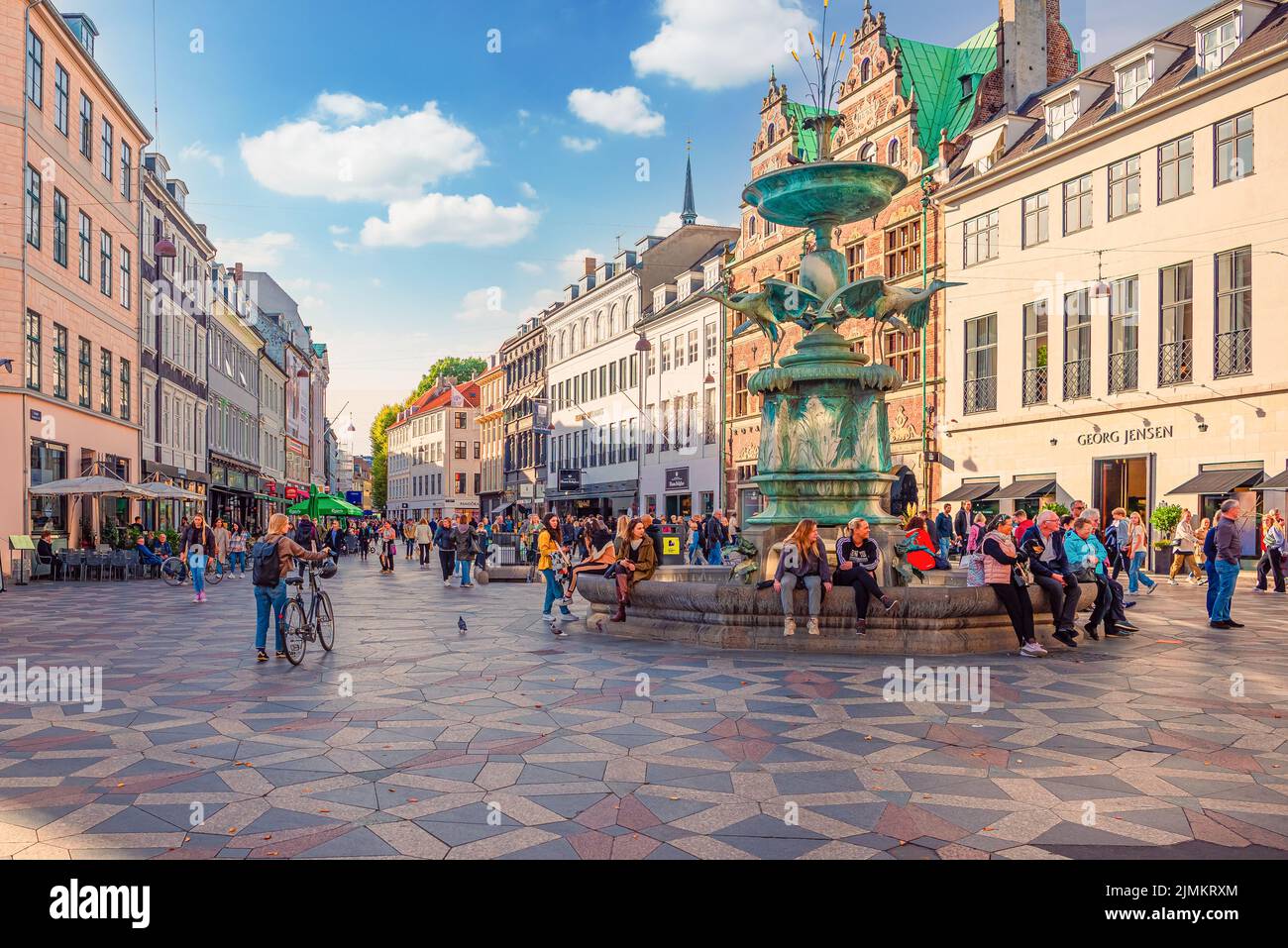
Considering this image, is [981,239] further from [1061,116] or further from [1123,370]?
[1123,370]

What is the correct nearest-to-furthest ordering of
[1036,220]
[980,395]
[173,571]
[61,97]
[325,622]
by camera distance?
[325,622], [173,571], [61,97], [1036,220], [980,395]

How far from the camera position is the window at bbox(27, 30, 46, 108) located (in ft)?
82.1

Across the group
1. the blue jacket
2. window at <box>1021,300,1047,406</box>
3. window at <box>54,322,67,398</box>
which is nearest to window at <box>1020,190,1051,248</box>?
window at <box>1021,300,1047,406</box>

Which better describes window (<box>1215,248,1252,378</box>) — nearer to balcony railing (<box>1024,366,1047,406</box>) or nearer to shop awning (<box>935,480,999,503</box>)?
balcony railing (<box>1024,366,1047,406</box>)

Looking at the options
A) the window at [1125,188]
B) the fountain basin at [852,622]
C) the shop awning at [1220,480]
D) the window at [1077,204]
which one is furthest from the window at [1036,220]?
the fountain basin at [852,622]

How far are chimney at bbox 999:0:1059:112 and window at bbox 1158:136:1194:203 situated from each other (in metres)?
9.98

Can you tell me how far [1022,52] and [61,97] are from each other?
102ft

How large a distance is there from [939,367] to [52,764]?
110 ft

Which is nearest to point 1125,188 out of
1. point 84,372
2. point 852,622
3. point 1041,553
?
point 1041,553

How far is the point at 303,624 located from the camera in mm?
11320

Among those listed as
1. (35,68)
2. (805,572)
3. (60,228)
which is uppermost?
(35,68)

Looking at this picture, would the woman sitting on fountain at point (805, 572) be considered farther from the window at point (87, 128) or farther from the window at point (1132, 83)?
the window at point (87, 128)

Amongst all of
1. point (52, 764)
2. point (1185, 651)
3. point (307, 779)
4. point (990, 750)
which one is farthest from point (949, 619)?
point (52, 764)
